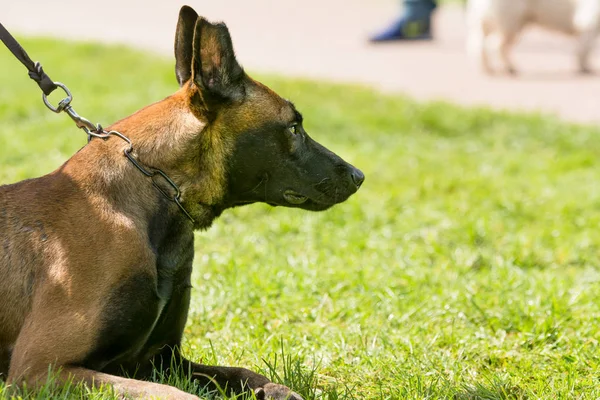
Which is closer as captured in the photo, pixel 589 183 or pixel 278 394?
pixel 278 394

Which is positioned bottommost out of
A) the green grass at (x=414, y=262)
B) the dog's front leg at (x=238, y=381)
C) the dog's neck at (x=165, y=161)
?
the green grass at (x=414, y=262)

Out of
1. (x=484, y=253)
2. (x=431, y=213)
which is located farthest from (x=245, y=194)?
(x=431, y=213)

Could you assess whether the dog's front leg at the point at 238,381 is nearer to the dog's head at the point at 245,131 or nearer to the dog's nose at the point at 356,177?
the dog's head at the point at 245,131

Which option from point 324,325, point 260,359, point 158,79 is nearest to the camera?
point 260,359

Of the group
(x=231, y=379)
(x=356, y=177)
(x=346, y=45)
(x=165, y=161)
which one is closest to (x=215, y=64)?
(x=165, y=161)

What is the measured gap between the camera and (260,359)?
3.83m

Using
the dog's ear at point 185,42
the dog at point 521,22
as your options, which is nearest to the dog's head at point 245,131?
the dog's ear at point 185,42

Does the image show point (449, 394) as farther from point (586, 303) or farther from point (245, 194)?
point (586, 303)

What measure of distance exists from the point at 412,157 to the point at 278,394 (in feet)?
17.5

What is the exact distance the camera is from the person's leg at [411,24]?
48.1ft

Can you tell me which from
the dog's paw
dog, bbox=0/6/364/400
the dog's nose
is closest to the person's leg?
the dog's nose

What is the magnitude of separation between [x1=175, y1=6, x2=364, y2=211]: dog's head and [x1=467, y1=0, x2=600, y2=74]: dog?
9003 millimetres

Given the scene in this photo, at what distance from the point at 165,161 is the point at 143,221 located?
0.25 meters

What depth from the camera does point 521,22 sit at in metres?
12.2
